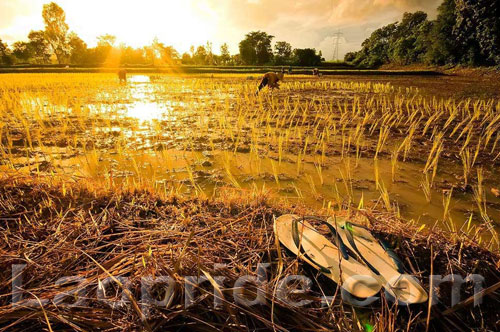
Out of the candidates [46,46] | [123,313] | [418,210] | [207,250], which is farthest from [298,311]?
[46,46]

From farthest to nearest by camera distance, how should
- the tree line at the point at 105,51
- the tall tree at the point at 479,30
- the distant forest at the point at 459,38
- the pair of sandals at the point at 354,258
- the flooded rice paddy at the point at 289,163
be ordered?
the tree line at the point at 105,51, the distant forest at the point at 459,38, the tall tree at the point at 479,30, the flooded rice paddy at the point at 289,163, the pair of sandals at the point at 354,258

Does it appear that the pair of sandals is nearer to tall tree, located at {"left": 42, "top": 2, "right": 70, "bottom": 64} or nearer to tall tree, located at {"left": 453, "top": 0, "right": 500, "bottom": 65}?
tall tree, located at {"left": 453, "top": 0, "right": 500, "bottom": 65}

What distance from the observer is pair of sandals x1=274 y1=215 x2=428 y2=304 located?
0.82m

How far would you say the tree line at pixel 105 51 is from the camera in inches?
1670

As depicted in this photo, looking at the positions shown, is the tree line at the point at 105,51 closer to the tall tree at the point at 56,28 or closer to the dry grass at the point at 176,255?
the tall tree at the point at 56,28

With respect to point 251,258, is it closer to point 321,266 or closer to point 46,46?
point 321,266

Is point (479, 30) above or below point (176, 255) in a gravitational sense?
above

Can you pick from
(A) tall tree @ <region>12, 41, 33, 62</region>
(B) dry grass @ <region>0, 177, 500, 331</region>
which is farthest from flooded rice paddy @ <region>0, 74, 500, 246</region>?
(A) tall tree @ <region>12, 41, 33, 62</region>

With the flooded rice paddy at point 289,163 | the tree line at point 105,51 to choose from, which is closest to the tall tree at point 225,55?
the tree line at point 105,51

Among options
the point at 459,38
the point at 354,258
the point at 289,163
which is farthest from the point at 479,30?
the point at 354,258

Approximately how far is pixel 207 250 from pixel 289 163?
1.76m

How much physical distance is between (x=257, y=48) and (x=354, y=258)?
4979 cm

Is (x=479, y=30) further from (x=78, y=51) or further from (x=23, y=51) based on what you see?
(x=23, y=51)

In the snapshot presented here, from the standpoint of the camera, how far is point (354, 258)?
106 centimetres
